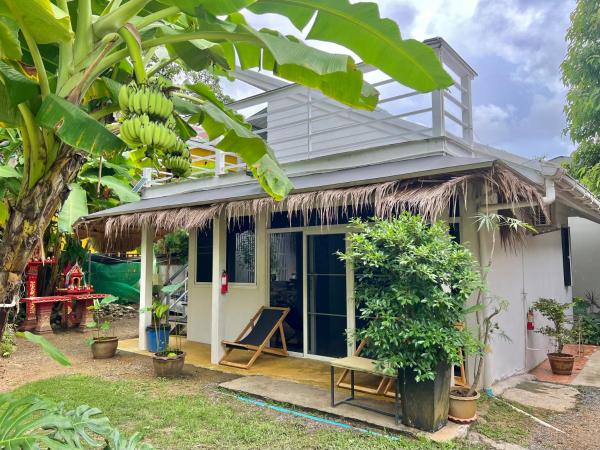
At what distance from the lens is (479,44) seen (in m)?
31.0

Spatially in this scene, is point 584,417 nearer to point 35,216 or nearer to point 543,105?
point 35,216

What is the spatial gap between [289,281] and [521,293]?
3.82 metres

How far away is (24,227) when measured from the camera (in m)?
2.22

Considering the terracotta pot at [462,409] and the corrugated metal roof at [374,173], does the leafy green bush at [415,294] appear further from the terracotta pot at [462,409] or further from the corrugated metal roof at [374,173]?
the corrugated metal roof at [374,173]

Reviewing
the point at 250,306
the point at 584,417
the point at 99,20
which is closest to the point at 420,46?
the point at 99,20

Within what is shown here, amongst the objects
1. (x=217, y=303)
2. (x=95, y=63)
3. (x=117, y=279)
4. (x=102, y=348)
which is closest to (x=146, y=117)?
(x=95, y=63)

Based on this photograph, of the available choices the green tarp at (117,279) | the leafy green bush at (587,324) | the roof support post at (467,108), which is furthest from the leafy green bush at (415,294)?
the green tarp at (117,279)

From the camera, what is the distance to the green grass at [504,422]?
4363 mm

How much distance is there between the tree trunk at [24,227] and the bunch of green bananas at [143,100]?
0.49 meters

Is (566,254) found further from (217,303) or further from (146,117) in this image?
(146,117)

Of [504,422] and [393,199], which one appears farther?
[393,199]

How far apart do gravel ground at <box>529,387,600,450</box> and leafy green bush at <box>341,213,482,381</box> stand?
1014 mm

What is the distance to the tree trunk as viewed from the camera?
2.21 metres

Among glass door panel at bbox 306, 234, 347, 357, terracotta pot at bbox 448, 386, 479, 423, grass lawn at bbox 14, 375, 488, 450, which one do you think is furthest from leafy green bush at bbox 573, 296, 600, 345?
grass lawn at bbox 14, 375, 488, 450
